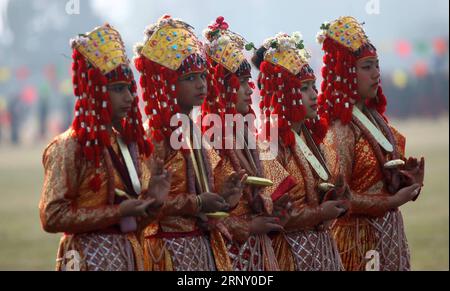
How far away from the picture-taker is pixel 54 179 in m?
5.77

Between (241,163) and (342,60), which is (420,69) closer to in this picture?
(342,60)

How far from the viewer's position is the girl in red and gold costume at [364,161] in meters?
7.67

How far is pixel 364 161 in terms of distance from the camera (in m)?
7.69

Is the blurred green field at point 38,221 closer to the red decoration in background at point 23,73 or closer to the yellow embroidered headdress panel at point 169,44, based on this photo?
the yellow embroidered headdress panel at point 169,44

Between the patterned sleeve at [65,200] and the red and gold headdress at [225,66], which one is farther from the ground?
the red and gold headdress at [225,66]

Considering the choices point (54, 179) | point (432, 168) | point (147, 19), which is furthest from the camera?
point (147, 19)

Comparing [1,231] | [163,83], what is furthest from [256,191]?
[1,231]

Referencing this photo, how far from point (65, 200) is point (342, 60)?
274cm

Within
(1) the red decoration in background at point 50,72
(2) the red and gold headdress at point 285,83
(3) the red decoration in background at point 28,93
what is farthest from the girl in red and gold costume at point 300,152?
(3) the red decoration in background at point 28,93

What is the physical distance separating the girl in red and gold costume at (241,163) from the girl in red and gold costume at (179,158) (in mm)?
219

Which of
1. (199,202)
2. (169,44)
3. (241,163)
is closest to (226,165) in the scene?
(241,163)

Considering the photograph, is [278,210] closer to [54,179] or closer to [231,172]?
[231,172]

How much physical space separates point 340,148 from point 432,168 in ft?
57.0

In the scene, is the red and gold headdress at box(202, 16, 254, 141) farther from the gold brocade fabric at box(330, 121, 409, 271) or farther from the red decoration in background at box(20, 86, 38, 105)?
the red decoration in background at box(20, 86, 38, 105)
